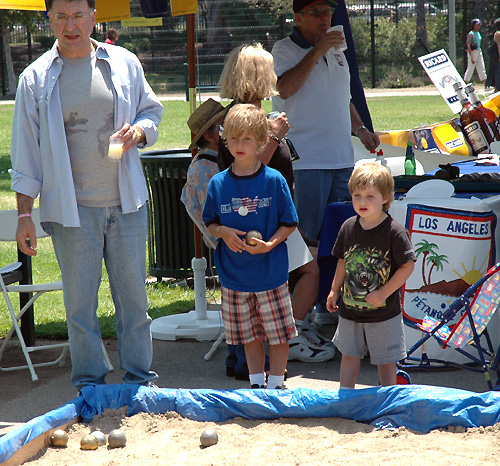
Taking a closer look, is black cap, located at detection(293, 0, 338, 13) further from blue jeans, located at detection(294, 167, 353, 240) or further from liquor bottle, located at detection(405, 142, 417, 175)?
liquor bottle, located at detection(405, 142, 417, 175)

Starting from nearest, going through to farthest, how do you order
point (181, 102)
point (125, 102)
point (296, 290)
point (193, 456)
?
point (193, 456)
point (125, 102)
point (296, 290)
point (181, 102)

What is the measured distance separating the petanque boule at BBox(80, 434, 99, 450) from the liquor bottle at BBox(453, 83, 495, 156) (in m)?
4.69

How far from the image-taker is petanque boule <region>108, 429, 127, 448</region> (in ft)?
11.7

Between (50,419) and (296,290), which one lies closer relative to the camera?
(50,419)

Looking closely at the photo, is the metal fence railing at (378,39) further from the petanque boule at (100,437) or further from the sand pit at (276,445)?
the petanque boule at (100,437)

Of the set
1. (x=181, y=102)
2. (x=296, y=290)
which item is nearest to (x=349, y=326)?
(x=296, y=290)

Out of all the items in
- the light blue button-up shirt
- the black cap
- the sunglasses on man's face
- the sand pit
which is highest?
the black cap

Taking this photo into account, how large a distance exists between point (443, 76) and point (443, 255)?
322cm

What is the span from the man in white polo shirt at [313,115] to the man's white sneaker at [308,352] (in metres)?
0.79

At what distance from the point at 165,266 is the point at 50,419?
Answer: 3.49m

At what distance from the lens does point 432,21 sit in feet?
93.0

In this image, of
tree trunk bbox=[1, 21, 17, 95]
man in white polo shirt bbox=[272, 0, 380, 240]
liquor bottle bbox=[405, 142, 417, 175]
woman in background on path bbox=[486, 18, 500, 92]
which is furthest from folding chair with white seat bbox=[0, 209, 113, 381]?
tree trunk bbox=[1, 21, 17, 95]

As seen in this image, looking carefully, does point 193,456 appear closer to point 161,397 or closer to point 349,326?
point 161,397

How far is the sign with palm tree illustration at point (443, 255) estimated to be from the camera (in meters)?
4.38
